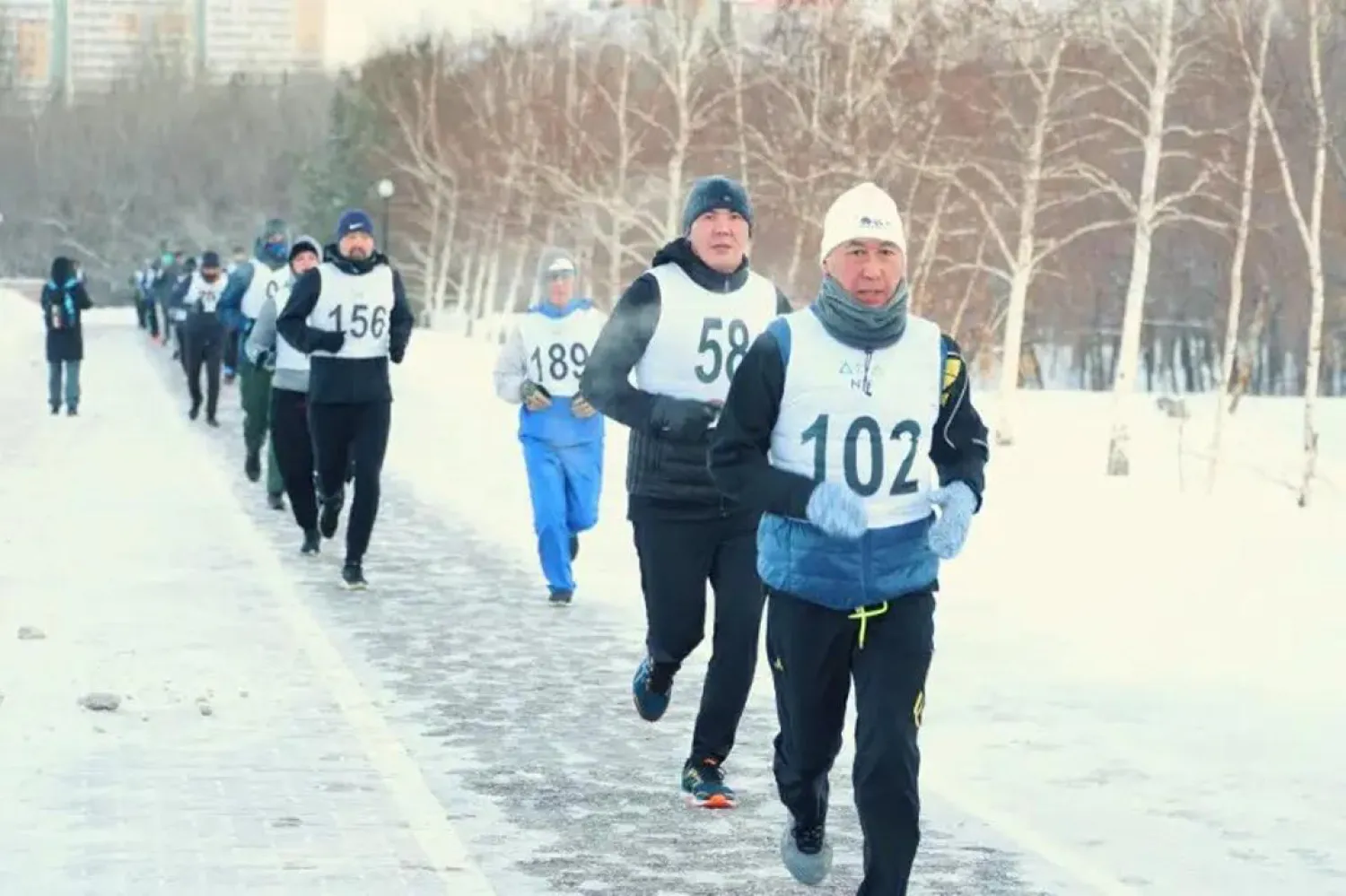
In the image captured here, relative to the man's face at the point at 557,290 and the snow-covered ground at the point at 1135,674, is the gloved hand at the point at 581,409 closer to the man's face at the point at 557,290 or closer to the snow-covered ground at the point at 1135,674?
the man's face at the point at 557,290

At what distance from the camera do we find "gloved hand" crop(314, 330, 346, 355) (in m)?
14.1

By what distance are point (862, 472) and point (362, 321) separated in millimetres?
8331

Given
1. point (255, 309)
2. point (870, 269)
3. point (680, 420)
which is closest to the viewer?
point (870, 269)

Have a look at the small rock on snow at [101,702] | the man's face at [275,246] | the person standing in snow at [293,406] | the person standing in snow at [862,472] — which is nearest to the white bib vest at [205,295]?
the man's face at [275,246]

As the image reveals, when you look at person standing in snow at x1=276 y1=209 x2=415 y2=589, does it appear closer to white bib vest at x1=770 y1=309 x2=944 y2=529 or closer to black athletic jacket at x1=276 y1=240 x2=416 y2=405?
black athletic jacket at x1=276 y1=240 x2=416 y2=405

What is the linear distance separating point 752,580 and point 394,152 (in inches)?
3505

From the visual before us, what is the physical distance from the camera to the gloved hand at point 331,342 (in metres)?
14.1

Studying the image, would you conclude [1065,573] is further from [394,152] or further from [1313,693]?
[394,152]

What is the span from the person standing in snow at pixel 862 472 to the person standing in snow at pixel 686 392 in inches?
73.3

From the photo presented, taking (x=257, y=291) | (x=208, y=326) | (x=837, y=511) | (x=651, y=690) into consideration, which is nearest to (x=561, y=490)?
(x=651, y=690)

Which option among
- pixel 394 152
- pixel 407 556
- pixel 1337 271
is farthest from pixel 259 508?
pixel 394 152

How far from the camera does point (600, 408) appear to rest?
335 inches

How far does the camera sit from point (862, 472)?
6312 mm

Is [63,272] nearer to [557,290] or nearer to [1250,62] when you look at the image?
[1250,62]
